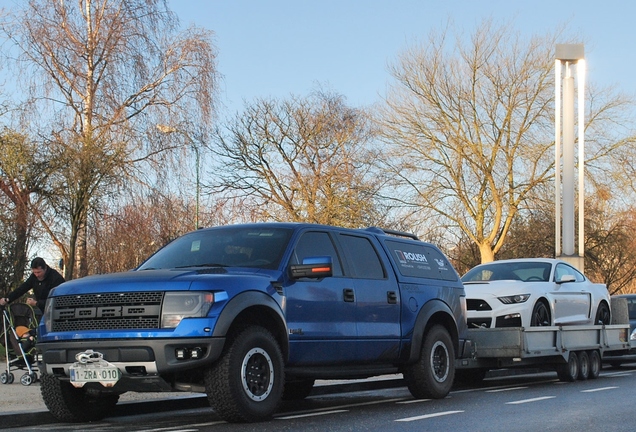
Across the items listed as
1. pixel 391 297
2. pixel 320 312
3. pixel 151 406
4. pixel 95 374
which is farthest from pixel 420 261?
pixel 95 374

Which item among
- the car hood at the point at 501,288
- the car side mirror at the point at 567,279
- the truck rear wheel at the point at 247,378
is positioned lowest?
the truck rear wheel at the point at 247,378

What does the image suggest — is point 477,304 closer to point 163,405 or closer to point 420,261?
point 420,261

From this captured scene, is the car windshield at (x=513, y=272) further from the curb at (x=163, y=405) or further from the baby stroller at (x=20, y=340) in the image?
the baby stroller at (x=20, y=340)

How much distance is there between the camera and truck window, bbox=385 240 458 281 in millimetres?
11617

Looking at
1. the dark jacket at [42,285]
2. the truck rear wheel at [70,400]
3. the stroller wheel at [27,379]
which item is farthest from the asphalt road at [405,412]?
the dark jacket at [42,285]

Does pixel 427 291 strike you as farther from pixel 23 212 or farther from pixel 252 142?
pixel 252 142

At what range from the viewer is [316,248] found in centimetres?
1032

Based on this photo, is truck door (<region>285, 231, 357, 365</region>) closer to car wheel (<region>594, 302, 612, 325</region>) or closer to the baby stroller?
the baby stroller

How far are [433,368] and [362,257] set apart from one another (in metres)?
1.78

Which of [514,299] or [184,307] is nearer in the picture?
[184,307]

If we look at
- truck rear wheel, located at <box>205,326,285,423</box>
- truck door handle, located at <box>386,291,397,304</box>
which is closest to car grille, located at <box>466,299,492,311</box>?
truck door handle, located at <box>386,291,397,304</box>

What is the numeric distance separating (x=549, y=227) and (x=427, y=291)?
29.8m

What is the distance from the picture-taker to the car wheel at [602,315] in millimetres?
16766

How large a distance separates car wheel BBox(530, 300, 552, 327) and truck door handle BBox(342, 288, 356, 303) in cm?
497
